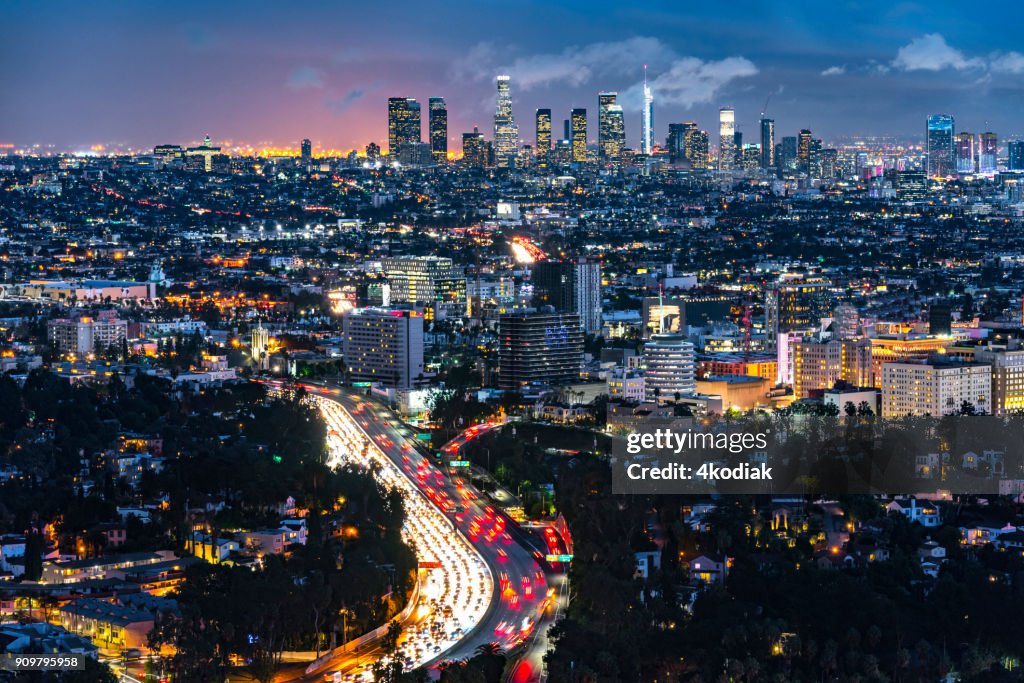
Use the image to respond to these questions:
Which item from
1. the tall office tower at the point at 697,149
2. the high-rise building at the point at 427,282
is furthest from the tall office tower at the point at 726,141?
the high-rise building at the point at 427,282

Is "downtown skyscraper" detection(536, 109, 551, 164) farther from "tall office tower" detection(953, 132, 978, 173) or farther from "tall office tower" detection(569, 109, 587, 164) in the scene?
"tall office tower" detection(953, 132, 978, 173)

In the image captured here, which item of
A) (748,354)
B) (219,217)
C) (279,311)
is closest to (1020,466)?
(748,354)

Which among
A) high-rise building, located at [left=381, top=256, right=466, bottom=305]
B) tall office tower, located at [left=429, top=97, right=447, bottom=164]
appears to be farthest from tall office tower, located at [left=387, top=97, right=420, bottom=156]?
high-rise building, located at [left=381, top=256, right=466, bottom=305]

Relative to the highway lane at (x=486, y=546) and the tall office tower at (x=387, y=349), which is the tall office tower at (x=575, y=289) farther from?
the highway lane at (x=486, y=546)

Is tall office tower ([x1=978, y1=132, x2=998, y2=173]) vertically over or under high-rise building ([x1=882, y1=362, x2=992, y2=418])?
over

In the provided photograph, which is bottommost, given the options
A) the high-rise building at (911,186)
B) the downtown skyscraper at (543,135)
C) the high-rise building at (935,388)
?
A: the high-rise building at (935,388)
